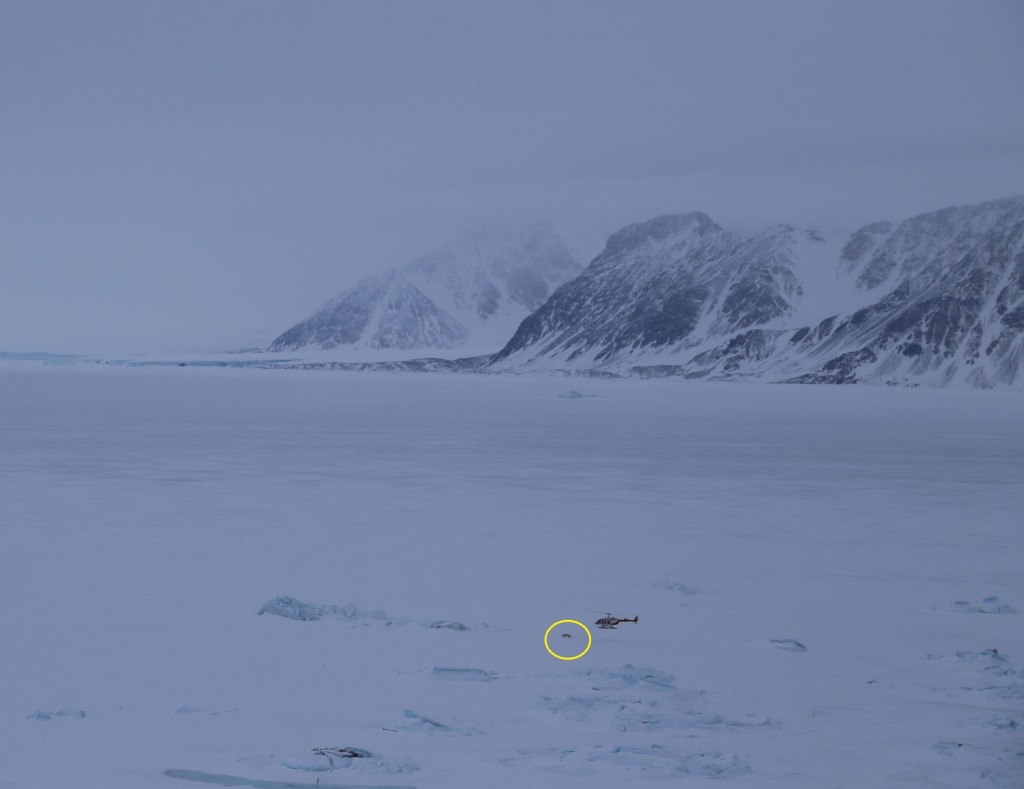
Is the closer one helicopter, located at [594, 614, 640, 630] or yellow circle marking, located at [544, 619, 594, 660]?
yellow circle marking, located at [544, 619, 594, 660]

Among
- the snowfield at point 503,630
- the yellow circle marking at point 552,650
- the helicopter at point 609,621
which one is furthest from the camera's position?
the helicopter at point 609,621

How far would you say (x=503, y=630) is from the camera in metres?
11.9

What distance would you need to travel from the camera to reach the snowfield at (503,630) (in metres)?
8.20

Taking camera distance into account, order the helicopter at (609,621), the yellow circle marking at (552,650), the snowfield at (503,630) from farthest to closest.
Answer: the helicopter at (609,621) → the yellow circle marking at (552,650) → the snowfield at (503,630)

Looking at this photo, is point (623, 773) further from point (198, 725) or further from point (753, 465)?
point (753, 465)

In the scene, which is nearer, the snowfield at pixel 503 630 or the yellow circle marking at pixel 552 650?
the snowfield at pixel 503 630

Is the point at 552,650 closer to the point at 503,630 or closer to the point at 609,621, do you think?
the point at 503,630

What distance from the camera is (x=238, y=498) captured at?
22.4 m

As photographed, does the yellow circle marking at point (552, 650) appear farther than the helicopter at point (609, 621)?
No

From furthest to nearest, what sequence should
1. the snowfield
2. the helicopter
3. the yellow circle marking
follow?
the helicopter → the yellow circle marking → the snowfield

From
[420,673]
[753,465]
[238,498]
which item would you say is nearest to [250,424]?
[753,465]

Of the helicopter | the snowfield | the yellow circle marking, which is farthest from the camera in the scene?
the helicopter

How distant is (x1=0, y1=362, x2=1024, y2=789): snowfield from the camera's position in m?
8.20

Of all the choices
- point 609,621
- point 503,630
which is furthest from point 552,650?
point 609,621
